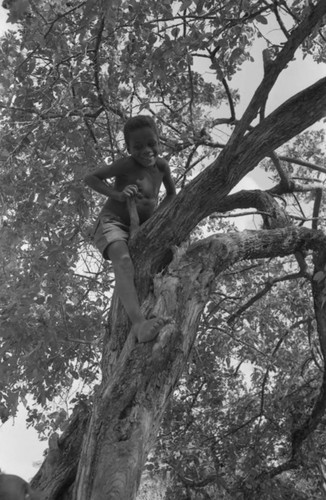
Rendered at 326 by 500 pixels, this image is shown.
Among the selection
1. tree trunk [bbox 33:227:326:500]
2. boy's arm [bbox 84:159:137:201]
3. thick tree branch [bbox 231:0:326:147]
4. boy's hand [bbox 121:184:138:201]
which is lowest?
tree trunk [bbox 33:227:326:500]

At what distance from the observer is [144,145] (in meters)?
3.25

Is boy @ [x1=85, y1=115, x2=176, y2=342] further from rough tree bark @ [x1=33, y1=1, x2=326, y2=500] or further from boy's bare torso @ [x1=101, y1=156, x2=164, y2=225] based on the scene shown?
rough tree bark @ [x1=33, y1=1, x2=326, y2=500]

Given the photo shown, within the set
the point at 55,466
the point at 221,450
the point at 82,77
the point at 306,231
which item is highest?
the point at 82,77

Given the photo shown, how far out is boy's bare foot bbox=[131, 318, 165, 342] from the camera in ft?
7.73

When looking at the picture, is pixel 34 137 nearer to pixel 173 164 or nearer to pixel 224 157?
pixel 173 164

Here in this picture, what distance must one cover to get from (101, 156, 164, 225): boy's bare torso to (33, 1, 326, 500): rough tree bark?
0.91ft

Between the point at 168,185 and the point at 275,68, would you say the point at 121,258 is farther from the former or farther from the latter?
the point at 275,68

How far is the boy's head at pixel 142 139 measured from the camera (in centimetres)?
321

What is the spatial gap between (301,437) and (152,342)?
3.80m

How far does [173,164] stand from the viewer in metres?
7.20

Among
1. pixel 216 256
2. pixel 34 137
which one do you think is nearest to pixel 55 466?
pixel 216 256

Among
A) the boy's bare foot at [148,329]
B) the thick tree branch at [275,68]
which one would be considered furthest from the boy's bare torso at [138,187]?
the boy's bare foot at [148,329]

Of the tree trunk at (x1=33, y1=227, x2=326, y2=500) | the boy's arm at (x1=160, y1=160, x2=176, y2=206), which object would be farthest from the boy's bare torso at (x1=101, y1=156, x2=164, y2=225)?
the tree trunk at (x1=33, y1=227, x2=326, y2=500)

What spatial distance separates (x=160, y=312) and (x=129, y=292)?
284mm
